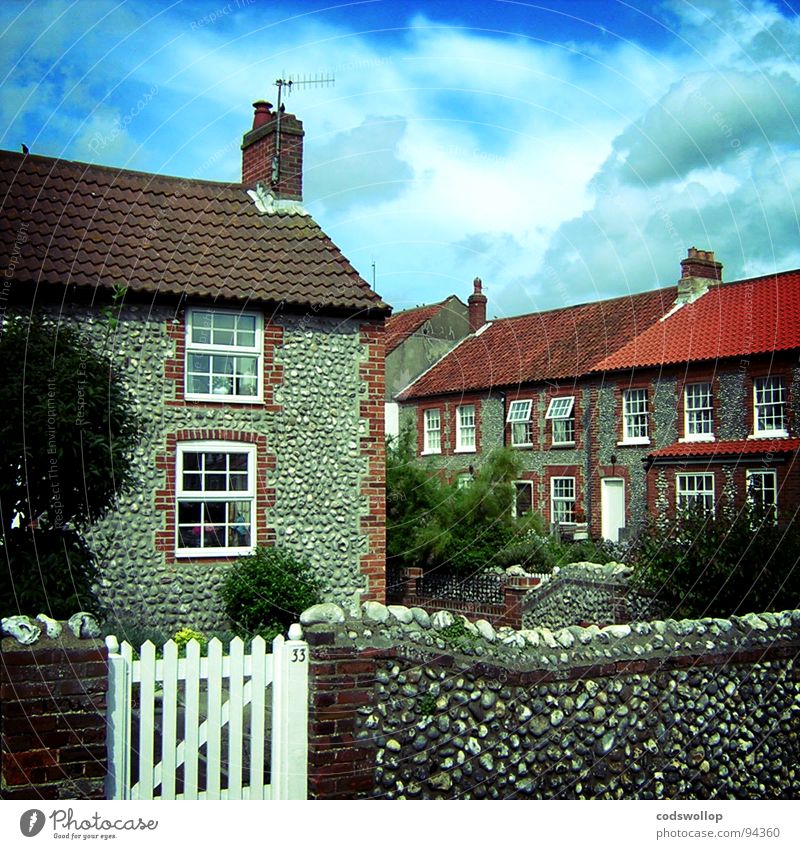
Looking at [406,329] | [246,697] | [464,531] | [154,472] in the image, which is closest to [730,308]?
[464,531]

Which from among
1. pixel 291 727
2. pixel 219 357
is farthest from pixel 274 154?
pixel 291 727

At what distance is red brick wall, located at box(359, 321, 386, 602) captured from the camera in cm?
927

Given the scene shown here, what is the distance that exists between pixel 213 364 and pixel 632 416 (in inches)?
190

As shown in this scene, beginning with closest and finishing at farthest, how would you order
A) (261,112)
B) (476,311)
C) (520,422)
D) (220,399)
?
(220,399)
(520,422)
(261,112)
(476,311)

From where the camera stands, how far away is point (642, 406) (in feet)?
33.0

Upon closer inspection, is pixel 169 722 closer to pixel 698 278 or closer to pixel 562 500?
pixel 562 500

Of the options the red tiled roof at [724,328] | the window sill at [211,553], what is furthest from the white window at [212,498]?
the red tiled roof at [724,328]

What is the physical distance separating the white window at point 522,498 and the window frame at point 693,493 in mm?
1668

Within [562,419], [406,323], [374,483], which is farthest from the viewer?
[406,323]

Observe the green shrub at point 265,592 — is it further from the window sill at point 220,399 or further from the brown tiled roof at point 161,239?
the brown tiled roof at point 161,239

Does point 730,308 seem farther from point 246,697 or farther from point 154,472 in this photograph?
point 246,697

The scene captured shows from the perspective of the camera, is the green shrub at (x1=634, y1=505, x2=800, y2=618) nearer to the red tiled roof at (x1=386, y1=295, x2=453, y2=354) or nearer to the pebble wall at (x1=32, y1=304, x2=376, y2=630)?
the pebble wall at (x1=32, y1=304, x2=376, y2=630)

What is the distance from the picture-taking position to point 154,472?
323 inches

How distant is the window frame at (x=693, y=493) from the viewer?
8031 mm
